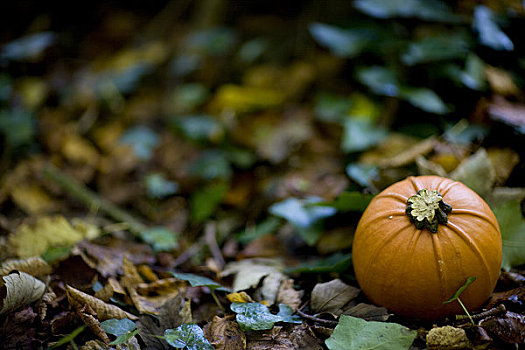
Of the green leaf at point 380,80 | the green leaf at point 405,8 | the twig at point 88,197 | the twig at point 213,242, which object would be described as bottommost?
the twig at point 213,242

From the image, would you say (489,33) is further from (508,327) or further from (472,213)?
(508,327)

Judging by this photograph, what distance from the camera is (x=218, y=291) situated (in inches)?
72.6

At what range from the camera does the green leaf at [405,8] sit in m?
2.62

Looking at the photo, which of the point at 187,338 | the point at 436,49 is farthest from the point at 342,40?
the point at 187,338

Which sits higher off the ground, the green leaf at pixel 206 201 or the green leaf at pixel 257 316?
the green leaf at pixel 257 316

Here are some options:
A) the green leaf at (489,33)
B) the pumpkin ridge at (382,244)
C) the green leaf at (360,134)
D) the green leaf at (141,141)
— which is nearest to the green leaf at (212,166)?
the green leaf at (141,141)

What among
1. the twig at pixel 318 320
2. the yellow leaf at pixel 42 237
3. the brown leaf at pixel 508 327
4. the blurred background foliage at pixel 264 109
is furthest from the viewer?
the blurred background foliage at pixel 264 109

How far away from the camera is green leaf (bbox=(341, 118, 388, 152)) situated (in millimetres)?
2523

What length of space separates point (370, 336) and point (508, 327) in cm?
47

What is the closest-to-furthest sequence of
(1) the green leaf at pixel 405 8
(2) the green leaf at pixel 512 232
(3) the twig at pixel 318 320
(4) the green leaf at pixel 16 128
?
(3) the twig at pixel 318 320
(2) the green leaf at pixel 512 232
(1) the green leaf at pixel 405 8
(4) the green leaf at pixel 16 128

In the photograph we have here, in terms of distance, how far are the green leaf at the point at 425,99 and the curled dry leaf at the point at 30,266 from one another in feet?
7.09

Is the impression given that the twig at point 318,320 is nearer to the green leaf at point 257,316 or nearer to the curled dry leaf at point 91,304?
the green leaf at point 257,316

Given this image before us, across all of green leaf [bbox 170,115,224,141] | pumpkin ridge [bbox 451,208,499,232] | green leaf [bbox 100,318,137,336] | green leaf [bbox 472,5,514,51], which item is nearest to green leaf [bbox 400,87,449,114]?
green leaf [bbox 472,5,514,51]

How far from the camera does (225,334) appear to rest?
159 cm
